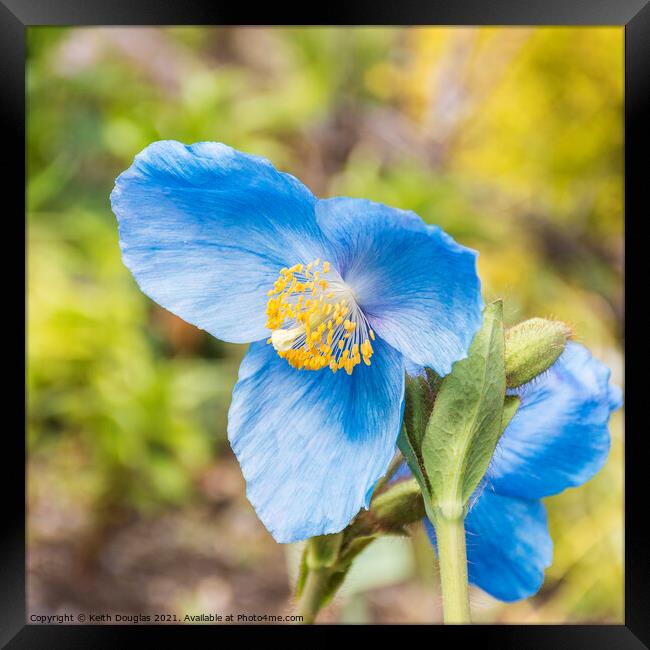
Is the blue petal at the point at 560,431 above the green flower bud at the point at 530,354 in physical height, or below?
below

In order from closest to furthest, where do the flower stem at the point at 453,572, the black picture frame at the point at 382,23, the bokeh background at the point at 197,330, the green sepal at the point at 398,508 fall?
the flower stem at the point at 453,572 → the green sepal at the point at 398,508 → the black picture frame at the point at 382,23 → the bokeh background at the point at 197,330

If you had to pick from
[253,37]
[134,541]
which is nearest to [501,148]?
[253,37]

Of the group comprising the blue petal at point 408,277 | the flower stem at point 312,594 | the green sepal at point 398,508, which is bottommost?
the flower stem at point 312,594

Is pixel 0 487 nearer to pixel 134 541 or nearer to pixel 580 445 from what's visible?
pixel 580 445

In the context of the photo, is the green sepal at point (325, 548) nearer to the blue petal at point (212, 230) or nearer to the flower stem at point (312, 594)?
the flower stem at point (312, 594)

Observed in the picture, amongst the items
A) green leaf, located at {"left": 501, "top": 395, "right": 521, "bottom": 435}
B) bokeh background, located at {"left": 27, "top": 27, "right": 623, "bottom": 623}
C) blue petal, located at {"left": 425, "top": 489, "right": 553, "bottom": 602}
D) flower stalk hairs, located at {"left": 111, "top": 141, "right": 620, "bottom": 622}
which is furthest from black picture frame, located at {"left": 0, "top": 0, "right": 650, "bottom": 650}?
bokeh background, located at {"left": 27, "top": 27, "right": 623, "bottom": 623}

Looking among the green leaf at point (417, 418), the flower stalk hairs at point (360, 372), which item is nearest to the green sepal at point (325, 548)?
the flower stalk hairs at point (360, 372)
